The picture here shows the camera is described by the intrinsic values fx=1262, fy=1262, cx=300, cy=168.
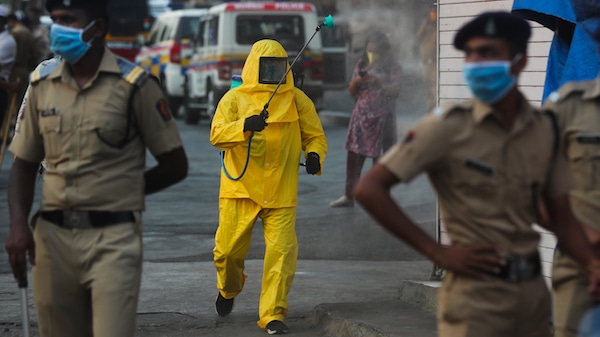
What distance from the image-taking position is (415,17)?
24.8 metres

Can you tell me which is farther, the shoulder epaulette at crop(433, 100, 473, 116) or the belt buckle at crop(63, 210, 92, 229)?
the belt buckle at crop(63, 210, 92, 229)

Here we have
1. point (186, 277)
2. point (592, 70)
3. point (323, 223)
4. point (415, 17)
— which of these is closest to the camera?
point (592, 70)

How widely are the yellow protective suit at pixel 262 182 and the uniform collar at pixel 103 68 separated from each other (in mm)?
2785

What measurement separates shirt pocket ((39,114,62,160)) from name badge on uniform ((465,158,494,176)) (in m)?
1.62

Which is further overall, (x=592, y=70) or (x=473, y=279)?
(x=592, y=70)

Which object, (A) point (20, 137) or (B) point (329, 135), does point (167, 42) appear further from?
(A) point (20, 137)

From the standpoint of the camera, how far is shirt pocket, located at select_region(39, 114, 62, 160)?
4613 millimetres

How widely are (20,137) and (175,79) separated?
23.1m

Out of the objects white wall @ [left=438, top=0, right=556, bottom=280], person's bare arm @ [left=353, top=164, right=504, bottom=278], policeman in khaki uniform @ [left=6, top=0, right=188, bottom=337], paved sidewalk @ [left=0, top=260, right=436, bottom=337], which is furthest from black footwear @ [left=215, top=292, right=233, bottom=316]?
person's bare arm @ [left=353, top=164, right=504, bottom=278]

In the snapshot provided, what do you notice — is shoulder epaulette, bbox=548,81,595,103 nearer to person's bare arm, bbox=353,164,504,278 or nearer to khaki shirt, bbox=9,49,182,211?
person's bare arm, bbox=353,164,504,278

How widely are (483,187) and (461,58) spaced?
4536mm

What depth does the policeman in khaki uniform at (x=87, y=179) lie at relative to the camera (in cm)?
456

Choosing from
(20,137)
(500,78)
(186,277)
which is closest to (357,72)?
(186,277)

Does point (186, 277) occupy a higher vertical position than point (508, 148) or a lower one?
lower
